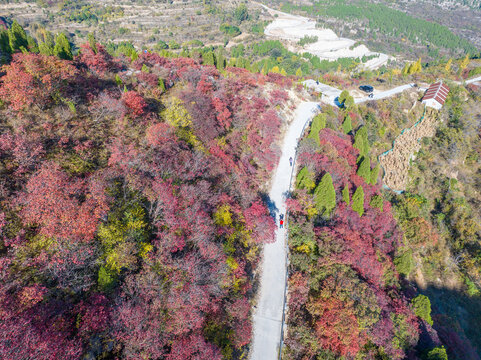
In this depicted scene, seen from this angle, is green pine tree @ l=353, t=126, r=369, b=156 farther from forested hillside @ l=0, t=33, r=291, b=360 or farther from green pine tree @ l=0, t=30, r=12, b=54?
green pine tree @ l=0, t=30, r=12, b=54

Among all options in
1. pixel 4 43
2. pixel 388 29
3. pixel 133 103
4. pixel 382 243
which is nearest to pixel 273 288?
pixel 382 243

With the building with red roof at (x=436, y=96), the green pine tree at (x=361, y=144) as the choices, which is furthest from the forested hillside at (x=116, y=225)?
the building with red roof at (x=436, y=96)

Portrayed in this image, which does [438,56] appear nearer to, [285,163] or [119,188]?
[285,163]

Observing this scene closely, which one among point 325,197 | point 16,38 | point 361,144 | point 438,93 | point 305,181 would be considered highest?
point 16,38

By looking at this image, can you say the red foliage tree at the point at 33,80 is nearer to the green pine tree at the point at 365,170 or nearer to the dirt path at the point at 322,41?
the green pine tree at the point at 365,170

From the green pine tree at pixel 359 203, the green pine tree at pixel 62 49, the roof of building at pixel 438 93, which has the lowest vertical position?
the green pine tree at pixel 359 203

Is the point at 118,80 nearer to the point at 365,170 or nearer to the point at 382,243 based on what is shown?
the point at 365,170

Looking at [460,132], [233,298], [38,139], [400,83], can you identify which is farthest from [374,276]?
[400,83]

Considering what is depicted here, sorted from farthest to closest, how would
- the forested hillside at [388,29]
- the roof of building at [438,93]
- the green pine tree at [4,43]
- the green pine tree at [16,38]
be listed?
the forested hillside at [388,29], the roof of building at [438,93], the green pine tree at [16,38], the green pine tree at [4,43]
